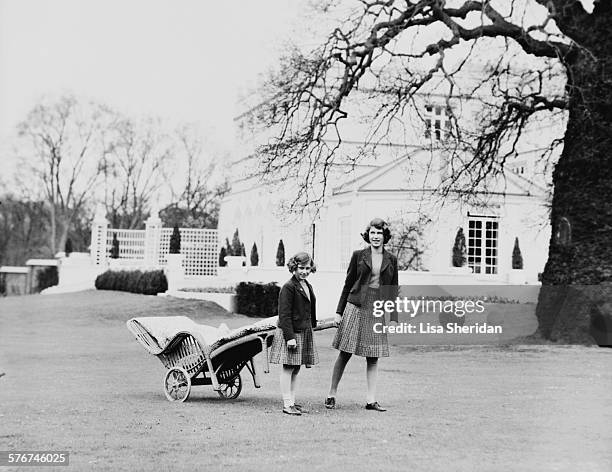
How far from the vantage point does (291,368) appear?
7.33 meters

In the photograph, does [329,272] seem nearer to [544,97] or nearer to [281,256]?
[281,256]

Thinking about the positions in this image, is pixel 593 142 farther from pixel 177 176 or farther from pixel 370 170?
pixel 177 176

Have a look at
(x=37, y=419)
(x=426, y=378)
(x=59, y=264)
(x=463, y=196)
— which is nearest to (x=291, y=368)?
(x=37, y=419)

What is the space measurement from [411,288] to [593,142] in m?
7.20

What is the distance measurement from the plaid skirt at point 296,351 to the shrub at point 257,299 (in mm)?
12079

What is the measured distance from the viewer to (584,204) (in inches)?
539

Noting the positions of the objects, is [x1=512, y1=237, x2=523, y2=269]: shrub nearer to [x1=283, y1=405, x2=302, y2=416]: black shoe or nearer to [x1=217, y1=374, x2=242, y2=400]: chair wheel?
[x1=217, y1=374, x2=242, y2=400]: chair wheel

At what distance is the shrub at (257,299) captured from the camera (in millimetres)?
19672

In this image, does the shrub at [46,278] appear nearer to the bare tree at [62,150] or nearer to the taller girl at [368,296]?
the bare tree at [62,150]

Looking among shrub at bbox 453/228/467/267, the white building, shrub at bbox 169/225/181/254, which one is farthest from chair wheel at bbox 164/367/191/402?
shrub at bbox 169/225/181/254

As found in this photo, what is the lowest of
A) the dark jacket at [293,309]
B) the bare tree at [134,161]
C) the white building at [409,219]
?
the dark jacket at [293,309]

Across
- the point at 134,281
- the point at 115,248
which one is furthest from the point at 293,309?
the point at 115,248

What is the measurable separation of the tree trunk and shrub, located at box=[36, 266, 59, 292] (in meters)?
19.1

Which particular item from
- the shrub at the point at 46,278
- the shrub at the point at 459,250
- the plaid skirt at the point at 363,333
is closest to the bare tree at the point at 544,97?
the plaid skirt at the point at 363,333
